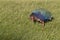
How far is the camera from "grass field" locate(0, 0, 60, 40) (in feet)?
22.1

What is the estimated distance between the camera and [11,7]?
28.9ft

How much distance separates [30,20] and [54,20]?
80cm

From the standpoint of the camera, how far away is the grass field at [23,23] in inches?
266

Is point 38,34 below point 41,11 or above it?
below

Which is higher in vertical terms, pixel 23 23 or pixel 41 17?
pixel 41 17

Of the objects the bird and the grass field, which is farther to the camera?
the bird

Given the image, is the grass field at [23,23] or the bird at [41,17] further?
the bird at [41,17]

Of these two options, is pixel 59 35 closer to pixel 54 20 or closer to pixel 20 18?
pixel 54 20

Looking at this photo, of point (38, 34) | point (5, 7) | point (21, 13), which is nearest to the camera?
point (38, 34)

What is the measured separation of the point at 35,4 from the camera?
920cm

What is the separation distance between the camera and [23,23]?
24.3 feet

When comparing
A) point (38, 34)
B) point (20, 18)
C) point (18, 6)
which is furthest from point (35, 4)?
point (38, 34)

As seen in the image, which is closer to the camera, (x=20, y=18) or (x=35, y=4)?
(x=20, y=18)

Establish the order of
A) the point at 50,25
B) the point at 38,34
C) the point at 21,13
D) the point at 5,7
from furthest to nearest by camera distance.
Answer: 1. the point at 5,7
2. the point at 21,13
3. the point at 50,25
4. the point at 38,34
